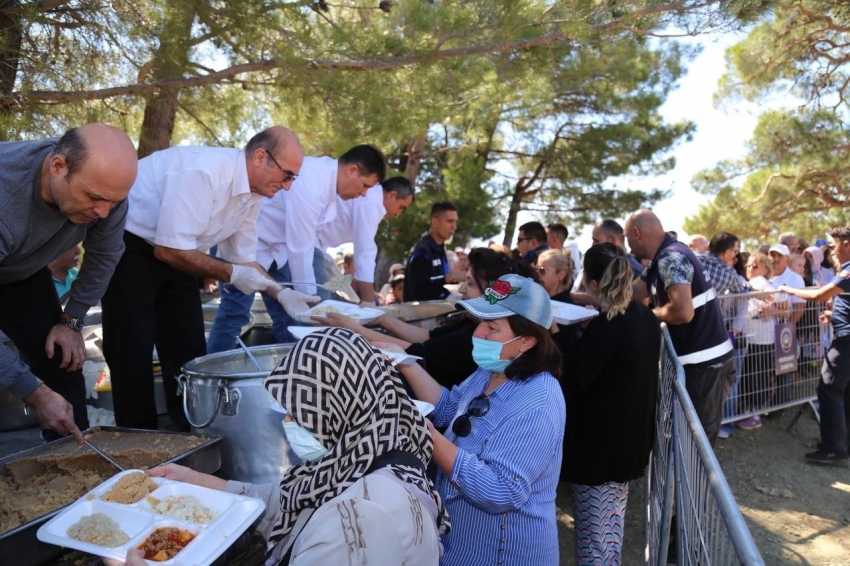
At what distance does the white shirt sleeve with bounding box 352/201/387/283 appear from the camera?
574 cm

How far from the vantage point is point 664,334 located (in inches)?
163

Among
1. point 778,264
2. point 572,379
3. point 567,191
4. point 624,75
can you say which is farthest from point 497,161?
point 572,379

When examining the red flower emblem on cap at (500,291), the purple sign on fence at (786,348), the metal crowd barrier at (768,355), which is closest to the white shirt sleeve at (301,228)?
the red flower emblem on cap at (500,291)

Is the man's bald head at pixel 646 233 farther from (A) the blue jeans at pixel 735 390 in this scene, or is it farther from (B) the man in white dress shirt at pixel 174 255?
(B) the man in white dress shirt at pixel 174 255

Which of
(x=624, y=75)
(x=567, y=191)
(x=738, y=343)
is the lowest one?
(x=738, y=343)

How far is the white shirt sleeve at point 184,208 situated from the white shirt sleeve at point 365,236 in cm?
233

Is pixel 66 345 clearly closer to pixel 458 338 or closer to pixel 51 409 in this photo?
pixel 51 409

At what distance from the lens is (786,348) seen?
21.0 feet

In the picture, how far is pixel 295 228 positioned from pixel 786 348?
4879 mm

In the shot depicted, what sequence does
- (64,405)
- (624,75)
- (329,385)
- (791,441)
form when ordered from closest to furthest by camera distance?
(329,385), (64,405), (791,441), (624,75)

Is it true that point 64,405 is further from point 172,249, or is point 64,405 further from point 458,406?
point 458,406

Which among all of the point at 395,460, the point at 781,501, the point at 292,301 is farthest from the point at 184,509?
the point at 781,501

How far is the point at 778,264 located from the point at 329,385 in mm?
7353

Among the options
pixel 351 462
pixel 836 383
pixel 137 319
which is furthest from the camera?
pixel 836 383
